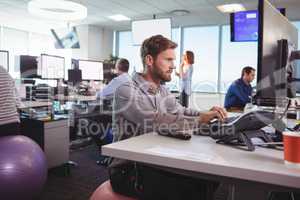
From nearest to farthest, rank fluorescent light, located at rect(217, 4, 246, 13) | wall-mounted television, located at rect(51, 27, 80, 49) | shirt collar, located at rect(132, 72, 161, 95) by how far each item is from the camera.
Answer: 1. shirt collar, located at rect(132, 72, 161, 95)
2. fluorescent light, located at rect(217, 4, 246, 13)
3. wall-mounted television, located at rect(51, 27, 80, 49)

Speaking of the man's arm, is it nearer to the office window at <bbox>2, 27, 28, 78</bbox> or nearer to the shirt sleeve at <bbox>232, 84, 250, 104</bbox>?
the shirt sleeve at <bbox>232, 84, 250, 104</bbox>

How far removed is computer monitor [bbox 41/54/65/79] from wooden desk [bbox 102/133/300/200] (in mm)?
3206

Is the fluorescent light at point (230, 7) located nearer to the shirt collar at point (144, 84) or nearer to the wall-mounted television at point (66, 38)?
the wall-mounted television at point (66, 38)

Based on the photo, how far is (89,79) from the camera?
5078mm

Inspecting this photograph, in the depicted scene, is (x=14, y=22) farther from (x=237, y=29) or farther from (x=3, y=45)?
(x=237, y=29)

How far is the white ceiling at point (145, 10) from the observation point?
5.75 meters

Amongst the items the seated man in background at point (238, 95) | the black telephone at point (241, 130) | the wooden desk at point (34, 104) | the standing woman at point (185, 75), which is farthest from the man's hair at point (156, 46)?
the standing woman at point (185, 75)

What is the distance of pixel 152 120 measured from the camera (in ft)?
4.29

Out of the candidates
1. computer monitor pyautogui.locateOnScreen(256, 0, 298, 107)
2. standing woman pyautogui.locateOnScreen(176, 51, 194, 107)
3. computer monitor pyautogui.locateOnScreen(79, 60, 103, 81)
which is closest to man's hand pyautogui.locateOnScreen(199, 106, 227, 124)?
computer monitor pyautogui.locateOnScreen(256, 0, 298, 107)

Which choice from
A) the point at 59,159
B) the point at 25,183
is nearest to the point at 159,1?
the point at 59,159

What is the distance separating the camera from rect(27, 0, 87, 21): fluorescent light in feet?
15.7

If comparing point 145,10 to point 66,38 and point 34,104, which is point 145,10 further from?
point 34,104

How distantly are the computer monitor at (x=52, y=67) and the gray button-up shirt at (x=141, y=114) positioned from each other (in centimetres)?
281

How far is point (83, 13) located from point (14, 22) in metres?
4.25
